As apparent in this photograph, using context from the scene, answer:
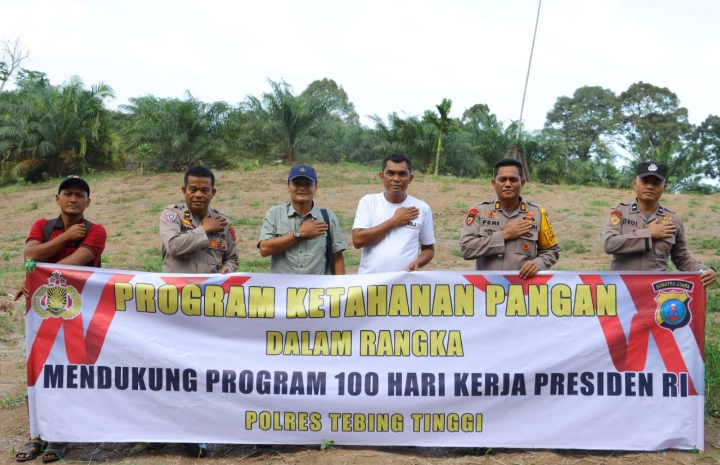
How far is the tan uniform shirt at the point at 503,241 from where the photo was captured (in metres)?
3.94

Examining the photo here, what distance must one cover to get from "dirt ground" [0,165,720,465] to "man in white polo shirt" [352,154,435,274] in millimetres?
1142

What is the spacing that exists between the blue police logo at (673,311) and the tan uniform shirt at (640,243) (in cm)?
44

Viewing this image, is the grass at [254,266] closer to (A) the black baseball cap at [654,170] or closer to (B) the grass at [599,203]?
(A) the black baseball cap at [654,170]

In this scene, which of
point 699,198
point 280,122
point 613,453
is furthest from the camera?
point 280,122

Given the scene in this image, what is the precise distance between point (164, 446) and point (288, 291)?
1.19 metres

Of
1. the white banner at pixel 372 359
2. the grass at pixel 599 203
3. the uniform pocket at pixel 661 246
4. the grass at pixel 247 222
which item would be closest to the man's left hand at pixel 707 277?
the white banner at pixel 372 359

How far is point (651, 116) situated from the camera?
4366cm

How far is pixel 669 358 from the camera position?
12.2 ft

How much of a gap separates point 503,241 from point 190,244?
1912mm

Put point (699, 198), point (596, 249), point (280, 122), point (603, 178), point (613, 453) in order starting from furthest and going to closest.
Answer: point (603, 178) → point (280, 122) → point (699, 198) → point (596, 249) → point (613, 453)

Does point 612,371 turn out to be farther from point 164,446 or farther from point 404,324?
point 164,446

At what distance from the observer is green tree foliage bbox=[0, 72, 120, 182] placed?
2334 cm

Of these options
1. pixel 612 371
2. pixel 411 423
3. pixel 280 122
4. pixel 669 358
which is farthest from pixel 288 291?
pixel 280 122

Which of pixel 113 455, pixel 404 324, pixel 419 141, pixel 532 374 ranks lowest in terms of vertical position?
pixel 113 455
